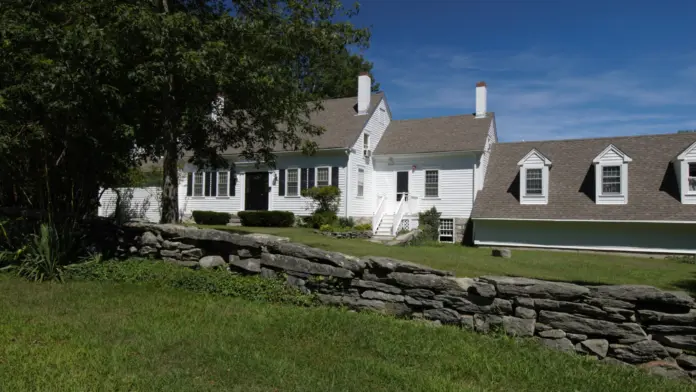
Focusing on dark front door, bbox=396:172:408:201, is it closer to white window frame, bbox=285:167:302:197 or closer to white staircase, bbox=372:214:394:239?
white staircase, bbox=372:214:394:239

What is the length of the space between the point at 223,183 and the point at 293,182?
388 centimetres

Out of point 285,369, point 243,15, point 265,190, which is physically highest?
point 243,15

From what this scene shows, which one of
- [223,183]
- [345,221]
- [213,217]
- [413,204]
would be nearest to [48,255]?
[345,221]

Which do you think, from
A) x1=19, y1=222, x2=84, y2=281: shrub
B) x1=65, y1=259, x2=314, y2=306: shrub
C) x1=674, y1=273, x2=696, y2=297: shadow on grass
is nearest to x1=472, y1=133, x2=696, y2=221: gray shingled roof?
x1=674, y1=273, x2=696, y2=297: shadow on grass

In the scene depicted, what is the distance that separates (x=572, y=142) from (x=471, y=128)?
4264mm

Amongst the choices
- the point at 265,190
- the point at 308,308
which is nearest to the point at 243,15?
the point at 308,308

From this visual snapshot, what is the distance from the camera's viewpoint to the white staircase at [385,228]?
18469mm

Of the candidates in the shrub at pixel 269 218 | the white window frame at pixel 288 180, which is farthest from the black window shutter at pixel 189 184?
the white window frame at pixel 288 180

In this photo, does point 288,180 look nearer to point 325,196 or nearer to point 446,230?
point 325,196

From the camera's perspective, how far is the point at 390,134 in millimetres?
24078

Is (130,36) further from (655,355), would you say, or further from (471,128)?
(471,128)

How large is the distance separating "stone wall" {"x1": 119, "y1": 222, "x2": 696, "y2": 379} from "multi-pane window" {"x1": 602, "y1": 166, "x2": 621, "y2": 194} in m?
14.4

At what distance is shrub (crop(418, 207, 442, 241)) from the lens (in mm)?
20250

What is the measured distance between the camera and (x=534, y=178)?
19.2 meters
